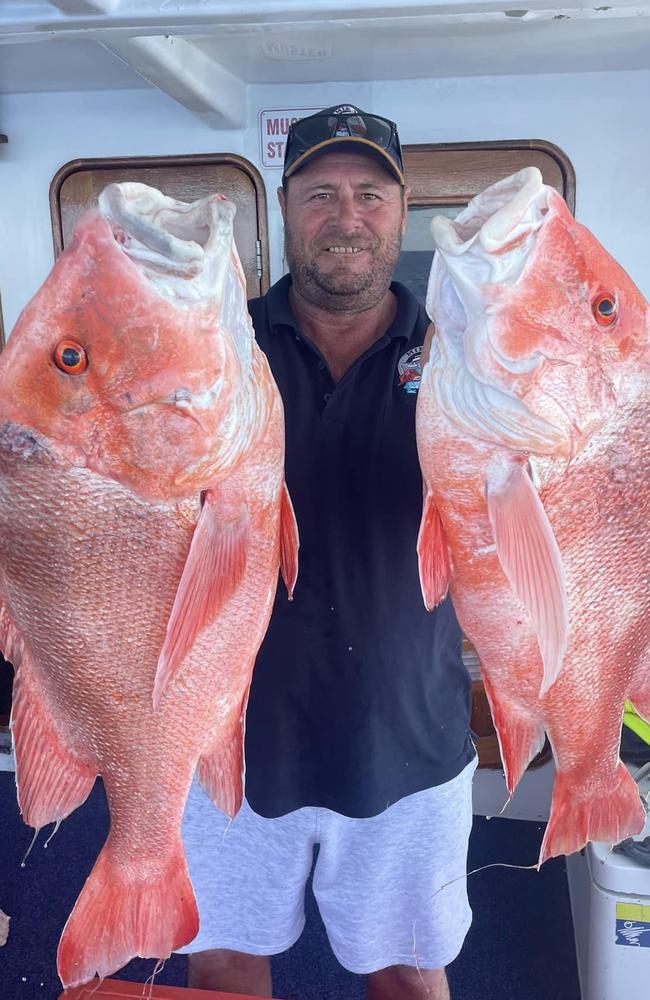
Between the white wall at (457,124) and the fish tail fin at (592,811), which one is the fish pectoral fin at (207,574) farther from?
the white wall at (457,124)

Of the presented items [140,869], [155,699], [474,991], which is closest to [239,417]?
[155,699]

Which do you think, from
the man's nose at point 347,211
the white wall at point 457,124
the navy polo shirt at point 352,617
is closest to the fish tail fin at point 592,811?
the navy polo shirt at point 352,617

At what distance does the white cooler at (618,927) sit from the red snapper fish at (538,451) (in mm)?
1398

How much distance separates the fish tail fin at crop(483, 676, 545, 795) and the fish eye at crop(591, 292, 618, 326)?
0.73 metres

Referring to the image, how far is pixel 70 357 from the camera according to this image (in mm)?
1158

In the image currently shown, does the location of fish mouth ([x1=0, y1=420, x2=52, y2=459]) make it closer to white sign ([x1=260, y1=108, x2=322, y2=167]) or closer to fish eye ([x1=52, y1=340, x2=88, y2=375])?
fish eye ([x1=52, y1=340, x2=88, y2=375])

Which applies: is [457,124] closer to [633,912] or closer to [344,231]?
[344,231]

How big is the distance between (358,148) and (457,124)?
1.98 meters

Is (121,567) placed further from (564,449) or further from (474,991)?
(474,991)

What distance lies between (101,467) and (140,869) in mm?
843

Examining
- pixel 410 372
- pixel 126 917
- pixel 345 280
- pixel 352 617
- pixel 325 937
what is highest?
pixel 345 280

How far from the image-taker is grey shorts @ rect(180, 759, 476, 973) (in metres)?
2.13

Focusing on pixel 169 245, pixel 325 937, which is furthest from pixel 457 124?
pixel 325 937

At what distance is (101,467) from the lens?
1229mm
